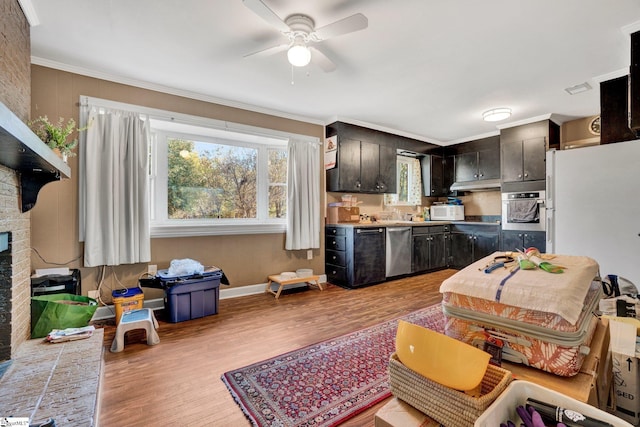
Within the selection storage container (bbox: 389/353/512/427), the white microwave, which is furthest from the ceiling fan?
the white microwave

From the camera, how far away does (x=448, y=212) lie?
5512mm

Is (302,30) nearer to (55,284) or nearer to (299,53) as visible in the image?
(299,53)

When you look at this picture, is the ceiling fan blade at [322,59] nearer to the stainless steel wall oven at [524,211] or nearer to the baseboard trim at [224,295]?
the baseboard trim at [224,295]

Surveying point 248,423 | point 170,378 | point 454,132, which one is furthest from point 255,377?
point 454,132

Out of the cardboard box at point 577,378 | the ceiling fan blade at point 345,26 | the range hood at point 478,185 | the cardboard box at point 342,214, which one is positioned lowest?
the cardboard box at point 577,378

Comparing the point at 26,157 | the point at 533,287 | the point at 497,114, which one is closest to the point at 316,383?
the point at 533,287

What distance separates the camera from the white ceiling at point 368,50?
2004 millimetres

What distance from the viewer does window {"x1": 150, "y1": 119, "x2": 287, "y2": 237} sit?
11.1ft

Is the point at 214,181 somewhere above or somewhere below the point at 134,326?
above

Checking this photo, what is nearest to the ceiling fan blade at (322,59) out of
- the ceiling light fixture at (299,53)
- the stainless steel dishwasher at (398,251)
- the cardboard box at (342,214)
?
the ceiling light fixture at (299,53)

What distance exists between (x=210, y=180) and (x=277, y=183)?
0.91m

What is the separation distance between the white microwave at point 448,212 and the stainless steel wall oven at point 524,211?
87 centimetres

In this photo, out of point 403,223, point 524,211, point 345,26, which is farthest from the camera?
point 403,223

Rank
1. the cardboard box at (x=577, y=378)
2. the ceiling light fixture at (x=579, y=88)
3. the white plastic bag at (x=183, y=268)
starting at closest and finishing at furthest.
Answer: the cardboard box at (x=577, y=378) → the white plastic bag at (x=183, y=268) → the ceiling light fixture at (x=579, y=88)
